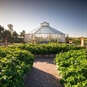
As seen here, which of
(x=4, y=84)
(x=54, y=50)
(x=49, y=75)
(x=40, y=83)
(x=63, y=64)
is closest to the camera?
(x=4, y=84)

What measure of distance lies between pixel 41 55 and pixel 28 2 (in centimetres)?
409

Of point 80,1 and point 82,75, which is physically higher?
point 80,1

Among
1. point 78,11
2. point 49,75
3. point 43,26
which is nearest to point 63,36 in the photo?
point 43,26

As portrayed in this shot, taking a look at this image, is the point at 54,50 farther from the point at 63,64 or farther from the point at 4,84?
the point at 4,84

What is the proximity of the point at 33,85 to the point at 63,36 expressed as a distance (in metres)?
19.7

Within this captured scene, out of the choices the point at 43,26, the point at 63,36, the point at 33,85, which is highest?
the point at 43,26

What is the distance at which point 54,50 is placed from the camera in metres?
11.2

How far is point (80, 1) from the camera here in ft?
37.0

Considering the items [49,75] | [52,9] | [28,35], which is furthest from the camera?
[28,35]

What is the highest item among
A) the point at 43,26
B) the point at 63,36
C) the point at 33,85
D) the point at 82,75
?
the point at 43,26

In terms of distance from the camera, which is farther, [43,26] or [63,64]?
[43,26]

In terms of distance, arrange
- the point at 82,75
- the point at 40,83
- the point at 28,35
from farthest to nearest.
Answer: the point at 28,35 < the point at 40,83 < the point at 82,75

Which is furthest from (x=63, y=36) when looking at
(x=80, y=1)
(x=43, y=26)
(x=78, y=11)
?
(x=80, y=1)

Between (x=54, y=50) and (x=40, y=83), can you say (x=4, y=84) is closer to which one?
(x=40, y=83)
